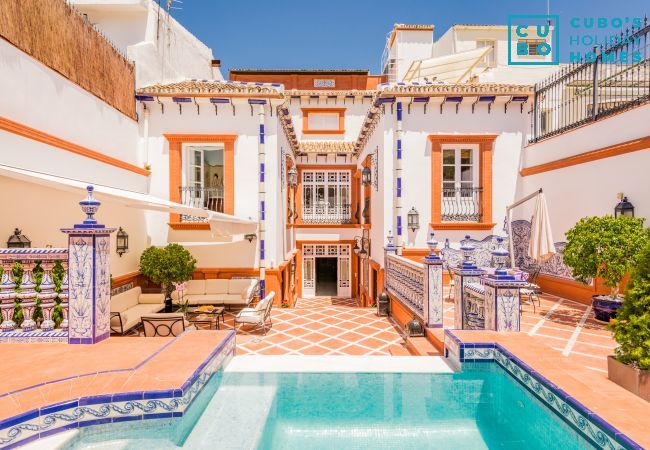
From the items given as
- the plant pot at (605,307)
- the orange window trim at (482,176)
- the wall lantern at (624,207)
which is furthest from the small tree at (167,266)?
the wall lantern at (624,207)

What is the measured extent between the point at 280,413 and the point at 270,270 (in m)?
7.33

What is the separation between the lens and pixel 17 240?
21.2ft

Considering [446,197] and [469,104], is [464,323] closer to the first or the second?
[446,197]

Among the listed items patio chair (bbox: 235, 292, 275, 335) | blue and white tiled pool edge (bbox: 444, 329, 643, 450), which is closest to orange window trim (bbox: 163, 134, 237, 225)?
patio chair (bbox: 235, 292, 275, 335)

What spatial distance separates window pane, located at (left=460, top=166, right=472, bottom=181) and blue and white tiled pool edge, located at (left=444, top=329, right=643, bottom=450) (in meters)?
7.79

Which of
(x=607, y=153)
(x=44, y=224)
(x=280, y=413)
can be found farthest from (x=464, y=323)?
(x=44, y=224)

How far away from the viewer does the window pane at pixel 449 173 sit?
38.5ft

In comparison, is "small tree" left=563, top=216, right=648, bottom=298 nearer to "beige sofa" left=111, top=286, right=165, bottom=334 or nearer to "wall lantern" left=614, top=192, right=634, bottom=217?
"wall lantern" left=614, top=192, right=634, bottom=217

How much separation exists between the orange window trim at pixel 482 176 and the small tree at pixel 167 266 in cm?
795

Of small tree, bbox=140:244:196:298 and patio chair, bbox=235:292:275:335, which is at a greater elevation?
small tree, bbox=140:244:196:298

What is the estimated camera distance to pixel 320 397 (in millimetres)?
4332

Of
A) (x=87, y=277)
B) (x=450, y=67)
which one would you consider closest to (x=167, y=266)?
(x=87, y=277)

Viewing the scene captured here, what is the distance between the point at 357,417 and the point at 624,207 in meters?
8.09

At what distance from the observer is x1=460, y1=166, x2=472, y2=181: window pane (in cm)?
1180
